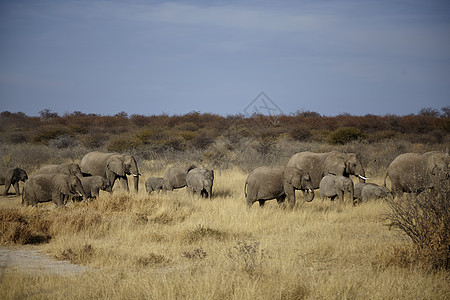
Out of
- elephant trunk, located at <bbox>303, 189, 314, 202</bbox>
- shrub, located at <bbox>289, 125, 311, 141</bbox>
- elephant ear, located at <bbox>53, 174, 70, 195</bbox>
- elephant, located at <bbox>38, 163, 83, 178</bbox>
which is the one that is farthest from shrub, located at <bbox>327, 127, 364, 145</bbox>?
elephant ear, located at <bbox>53, 174, 70, 195</bbox>

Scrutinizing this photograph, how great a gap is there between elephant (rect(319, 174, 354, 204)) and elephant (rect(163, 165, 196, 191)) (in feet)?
14.5

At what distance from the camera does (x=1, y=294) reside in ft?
19.4

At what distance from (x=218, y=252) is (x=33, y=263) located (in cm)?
312

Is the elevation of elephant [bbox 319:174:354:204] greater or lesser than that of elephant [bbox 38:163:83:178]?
lesser

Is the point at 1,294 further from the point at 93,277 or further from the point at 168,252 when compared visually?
the point at 168,252

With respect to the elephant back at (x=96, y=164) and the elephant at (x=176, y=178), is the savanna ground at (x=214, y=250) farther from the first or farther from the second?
the elephant back at (x=96, y=164)

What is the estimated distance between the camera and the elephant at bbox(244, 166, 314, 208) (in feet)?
41.0

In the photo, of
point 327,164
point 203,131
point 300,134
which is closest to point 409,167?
Result: point 327,164

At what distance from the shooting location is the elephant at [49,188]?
496 inches

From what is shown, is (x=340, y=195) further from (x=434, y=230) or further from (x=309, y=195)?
(x=434, y=230)

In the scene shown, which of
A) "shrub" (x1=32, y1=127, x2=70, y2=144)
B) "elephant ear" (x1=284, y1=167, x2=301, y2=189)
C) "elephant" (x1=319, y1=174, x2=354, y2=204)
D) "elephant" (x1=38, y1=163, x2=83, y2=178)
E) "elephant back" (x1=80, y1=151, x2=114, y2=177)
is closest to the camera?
"elephant ear" (x1=284, y1=167, x2=301, y2=189)

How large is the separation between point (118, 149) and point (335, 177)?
17.4m

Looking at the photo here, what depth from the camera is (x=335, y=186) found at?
13.9 meters

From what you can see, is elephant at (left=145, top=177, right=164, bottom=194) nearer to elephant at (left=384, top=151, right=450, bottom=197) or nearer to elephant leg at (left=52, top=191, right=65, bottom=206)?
elephant leg at (left=52, top=191, right=65, bottom=206)
